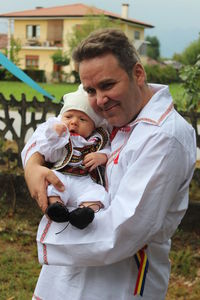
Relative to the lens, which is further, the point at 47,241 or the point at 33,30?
the point at 33,30

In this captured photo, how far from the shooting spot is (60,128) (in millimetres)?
2211

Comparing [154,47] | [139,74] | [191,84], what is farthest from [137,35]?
[139,74]

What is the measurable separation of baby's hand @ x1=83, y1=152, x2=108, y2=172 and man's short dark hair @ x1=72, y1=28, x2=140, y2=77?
43 cm

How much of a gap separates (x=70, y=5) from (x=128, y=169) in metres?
63.8

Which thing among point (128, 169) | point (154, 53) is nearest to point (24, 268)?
point (128, 169)

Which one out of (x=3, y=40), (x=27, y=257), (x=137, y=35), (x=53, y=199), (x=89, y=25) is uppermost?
(x=53, y=199)

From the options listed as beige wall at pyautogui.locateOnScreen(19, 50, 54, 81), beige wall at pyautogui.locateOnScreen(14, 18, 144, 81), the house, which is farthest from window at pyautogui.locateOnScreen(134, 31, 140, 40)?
beige wall at pyautogui.locateOnScreen(19, 50, 54, 81)

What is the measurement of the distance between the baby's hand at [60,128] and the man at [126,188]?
0.58 feet

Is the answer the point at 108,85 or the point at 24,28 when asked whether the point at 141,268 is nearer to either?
the point at 108,85

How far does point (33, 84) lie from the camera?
17.3 feet

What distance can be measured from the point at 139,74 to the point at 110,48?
0.16 meters

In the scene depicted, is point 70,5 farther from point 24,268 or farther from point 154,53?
point 24,268

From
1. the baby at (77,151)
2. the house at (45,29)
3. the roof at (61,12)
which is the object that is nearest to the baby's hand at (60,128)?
the baby at (77,151)

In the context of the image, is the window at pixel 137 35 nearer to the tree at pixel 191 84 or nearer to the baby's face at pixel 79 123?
the tree at pixel 191 84
